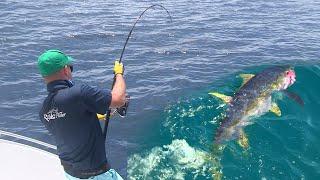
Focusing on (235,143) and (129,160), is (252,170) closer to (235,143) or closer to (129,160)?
(235,143)

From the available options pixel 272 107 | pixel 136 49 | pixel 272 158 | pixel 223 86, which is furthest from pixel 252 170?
pixel 136 49

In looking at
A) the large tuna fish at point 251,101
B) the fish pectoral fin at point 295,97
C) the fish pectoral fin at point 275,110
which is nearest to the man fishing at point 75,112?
the large tuna fish at point 251,101

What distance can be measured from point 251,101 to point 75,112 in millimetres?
7783

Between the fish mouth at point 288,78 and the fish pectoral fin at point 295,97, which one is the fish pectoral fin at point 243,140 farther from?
the fish mouth at point 288,78

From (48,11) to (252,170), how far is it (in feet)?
62.9

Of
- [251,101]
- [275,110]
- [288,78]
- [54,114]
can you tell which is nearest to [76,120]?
[54,114]

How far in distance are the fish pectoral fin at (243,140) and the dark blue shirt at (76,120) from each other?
597 cm

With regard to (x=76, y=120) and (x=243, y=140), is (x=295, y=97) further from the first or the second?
(x=76, y=120)

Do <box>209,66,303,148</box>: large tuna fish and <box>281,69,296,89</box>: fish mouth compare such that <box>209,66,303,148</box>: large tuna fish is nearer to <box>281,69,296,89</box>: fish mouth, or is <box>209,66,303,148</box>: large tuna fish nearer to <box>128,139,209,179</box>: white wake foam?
<box>281,69,296,89</box>: fish mouth

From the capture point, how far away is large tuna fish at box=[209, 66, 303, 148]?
40.2 feet

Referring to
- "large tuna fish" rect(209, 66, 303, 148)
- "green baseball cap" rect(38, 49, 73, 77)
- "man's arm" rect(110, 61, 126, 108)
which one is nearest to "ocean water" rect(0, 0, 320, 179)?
"large tuna fish" rect(209, 66, 303, 148)

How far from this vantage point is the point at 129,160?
1165 cm

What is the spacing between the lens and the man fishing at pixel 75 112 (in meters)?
6.26

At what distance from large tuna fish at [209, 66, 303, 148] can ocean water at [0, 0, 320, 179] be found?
303 millimetres
